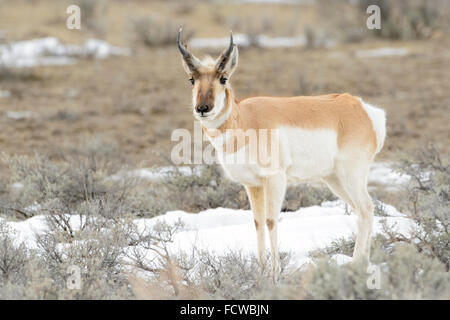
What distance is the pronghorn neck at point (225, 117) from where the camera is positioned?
466cm

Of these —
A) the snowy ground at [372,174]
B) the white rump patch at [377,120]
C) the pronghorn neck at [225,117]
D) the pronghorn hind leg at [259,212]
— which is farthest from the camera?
the snowy ground at [372,174]

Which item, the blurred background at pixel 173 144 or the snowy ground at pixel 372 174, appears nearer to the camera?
the blurred background at pixel 173 144

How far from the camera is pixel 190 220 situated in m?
6.72

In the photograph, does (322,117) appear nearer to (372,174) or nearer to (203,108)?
(203,108)

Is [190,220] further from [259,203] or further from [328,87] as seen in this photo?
[328,87]

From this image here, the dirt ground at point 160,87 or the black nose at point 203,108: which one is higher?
the dirt ground at point 160,87

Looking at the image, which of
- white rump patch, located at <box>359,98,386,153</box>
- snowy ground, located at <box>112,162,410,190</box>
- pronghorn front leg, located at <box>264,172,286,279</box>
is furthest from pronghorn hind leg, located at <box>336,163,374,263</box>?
snowy ground, located at <box>112,162,410,190</box>

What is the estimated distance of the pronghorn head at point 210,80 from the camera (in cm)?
447

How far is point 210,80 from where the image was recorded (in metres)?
4.56

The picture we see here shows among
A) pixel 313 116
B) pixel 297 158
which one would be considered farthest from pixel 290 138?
pixel 313 116

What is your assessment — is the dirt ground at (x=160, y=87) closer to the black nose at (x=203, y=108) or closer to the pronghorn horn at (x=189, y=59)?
the pronghorn horn at (x=189, y=59)
